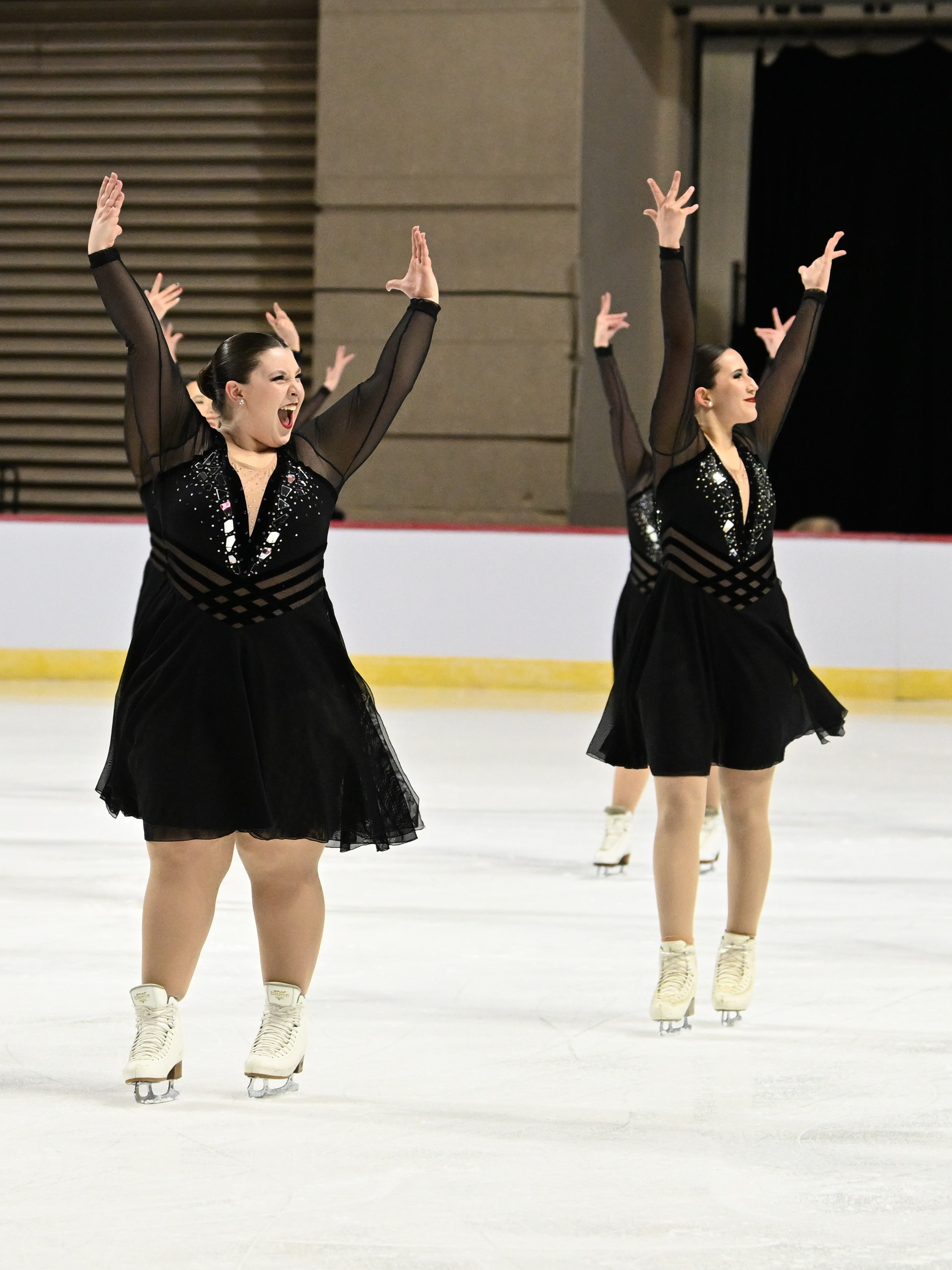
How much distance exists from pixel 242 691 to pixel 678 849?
3.46 feet

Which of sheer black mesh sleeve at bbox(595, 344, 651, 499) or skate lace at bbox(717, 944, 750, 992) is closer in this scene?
skate lace at bbox(717, 944, 750, 992)

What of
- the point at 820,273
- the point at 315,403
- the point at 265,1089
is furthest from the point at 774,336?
the point at 315,403

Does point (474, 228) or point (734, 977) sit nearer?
point (734, 977)

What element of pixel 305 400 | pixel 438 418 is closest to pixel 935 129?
pixel 438 418

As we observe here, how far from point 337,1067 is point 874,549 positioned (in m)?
7.80

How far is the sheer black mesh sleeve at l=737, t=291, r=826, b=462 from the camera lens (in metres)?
3.97

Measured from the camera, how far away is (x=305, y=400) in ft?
28.5

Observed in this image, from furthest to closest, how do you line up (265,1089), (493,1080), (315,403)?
(315,403) → (493,1080) → (265,1089)

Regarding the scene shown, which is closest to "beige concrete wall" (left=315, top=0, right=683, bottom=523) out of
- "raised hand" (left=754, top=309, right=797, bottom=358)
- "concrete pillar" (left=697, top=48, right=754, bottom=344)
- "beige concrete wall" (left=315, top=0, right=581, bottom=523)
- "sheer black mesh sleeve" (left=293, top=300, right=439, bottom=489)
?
"beige concrete wall" (left=315, top=0, right=581, bottom=523)

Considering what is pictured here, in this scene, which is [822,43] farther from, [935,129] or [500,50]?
[500,50]

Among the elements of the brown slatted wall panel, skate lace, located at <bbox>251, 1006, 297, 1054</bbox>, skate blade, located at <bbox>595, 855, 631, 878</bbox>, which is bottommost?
skate blade, located at <bbox>595, 855, 631, 878</bbox>

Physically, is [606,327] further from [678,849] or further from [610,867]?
[678,849]

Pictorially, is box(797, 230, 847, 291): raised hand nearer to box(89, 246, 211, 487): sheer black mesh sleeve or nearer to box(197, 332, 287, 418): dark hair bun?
box(197, 332, 287, 418): dark hair bun

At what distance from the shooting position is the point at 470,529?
10883mm
